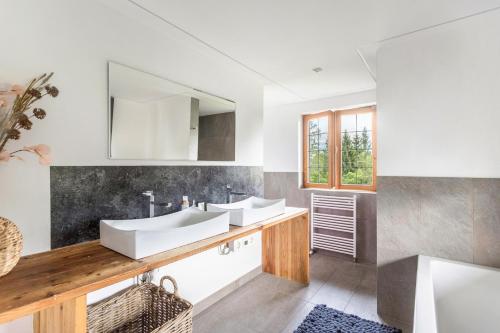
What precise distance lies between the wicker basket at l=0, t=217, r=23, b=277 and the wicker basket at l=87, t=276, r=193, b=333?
24.4 inches

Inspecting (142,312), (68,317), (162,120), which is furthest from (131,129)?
(142,312)

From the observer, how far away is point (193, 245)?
4.63ft

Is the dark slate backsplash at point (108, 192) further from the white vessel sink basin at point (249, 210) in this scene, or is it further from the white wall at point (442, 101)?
the white wall at point (442, 101)

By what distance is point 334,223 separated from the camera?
3.41 metres

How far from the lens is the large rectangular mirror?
1.59m

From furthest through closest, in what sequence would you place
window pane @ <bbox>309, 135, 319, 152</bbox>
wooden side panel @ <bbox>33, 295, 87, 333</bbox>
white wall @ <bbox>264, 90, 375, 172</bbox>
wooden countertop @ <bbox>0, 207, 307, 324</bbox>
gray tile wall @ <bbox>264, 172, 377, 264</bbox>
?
window pane @ <bbox>309, 135, 319, 152</bbox> → white wall @ <bbox>264, 90, 375, 172</bbox> → gray tile wall @ <bbox>264, 172, 377, 264</bbox> → wooden side panel @ <bbox>33, 295, 87, 333</bbox> → wooden countertop @ <bbox>0, 207, 307, 324</bbox>

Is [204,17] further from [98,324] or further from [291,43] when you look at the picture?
[98,324]

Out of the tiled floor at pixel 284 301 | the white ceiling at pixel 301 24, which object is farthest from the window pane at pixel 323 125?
the tiled floor at pixel 284 301

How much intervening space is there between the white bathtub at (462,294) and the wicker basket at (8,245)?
188 cm

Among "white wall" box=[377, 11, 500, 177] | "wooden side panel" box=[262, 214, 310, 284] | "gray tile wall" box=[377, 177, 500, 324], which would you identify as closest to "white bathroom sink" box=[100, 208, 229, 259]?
"wooden side panel" box=[262, 214, 310, 284]

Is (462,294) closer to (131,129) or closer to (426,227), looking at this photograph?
(426,227)

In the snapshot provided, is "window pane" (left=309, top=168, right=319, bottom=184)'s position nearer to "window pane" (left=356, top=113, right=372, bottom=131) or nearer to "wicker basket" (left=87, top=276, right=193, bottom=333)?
"window pane" (left=356, top=113, right=372, bottom=131)

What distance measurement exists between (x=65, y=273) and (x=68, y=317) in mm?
165

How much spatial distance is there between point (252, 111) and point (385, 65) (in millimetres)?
1304
